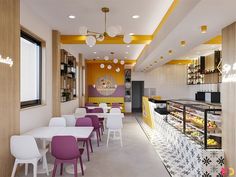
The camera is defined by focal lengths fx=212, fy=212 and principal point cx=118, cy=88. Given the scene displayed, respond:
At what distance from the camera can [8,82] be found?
11.4 feet

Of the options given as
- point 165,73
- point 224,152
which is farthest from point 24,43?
point 165,73

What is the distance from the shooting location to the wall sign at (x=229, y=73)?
330cm

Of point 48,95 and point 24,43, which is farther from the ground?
point 24,43

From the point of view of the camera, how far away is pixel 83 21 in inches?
213

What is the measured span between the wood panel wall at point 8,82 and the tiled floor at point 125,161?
767 mm

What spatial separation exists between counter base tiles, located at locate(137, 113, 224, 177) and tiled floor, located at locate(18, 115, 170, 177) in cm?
21

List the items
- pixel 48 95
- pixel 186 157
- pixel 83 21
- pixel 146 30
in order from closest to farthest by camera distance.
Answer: pixel 186 157, pixel 83 21, pixel 48 95, pixel 146 30

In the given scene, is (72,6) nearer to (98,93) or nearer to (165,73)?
(98,93)

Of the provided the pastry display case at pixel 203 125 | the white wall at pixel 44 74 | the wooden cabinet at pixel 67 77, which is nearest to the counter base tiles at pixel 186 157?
the pastry display case at pixel 203 125

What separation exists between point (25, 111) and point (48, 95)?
4.73 ft

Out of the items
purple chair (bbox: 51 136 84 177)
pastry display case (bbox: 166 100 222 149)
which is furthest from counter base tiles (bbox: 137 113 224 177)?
purple chair (bbox: 51 136 84 177)

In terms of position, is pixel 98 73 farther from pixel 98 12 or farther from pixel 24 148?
pixel 24 148

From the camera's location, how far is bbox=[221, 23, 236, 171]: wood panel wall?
10.8ft

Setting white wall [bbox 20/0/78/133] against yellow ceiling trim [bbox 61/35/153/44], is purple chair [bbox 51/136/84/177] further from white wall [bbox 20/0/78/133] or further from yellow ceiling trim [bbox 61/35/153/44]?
yellow ceiling trim [bbox 61/35/153/44]
